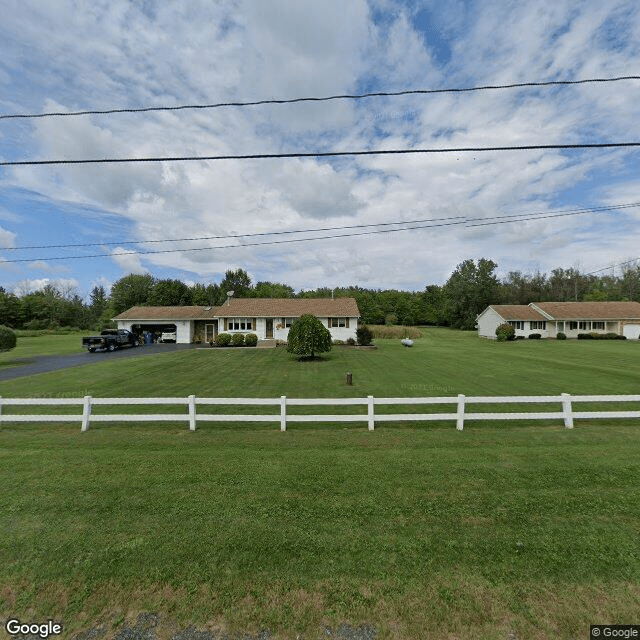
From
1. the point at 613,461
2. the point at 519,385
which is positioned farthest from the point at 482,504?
the point at 519,385

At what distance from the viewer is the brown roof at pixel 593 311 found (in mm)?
44312

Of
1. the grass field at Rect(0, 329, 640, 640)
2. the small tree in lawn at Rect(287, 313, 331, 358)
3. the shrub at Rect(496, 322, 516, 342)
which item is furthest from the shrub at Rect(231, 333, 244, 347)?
the shrub at Rect(496, 322, 516, 342)

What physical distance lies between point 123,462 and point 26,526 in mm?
1955

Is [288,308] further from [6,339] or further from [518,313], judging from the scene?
[518,313]

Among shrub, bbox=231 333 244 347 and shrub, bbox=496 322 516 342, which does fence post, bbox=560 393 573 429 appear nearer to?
shrub, bbox=231 333 244 347

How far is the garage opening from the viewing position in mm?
36938

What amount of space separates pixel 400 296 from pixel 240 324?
49540mm

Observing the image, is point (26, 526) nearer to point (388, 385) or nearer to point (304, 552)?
point (304, 552)

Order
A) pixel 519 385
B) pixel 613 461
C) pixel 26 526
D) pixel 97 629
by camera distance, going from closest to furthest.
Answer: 1. pixel 97 629
2. pixel 26 526
3. pixel 613 461
4. pixel 519 385

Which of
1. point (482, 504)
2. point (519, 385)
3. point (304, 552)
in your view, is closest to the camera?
point (304, 552)

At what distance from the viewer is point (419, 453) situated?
6559 millimetres

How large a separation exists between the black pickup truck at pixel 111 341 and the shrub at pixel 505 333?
42.0m

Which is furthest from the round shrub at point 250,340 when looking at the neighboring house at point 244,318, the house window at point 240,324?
the house window at point 240,324

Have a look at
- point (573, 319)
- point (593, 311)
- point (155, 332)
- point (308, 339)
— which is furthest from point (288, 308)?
point (593, 311)
